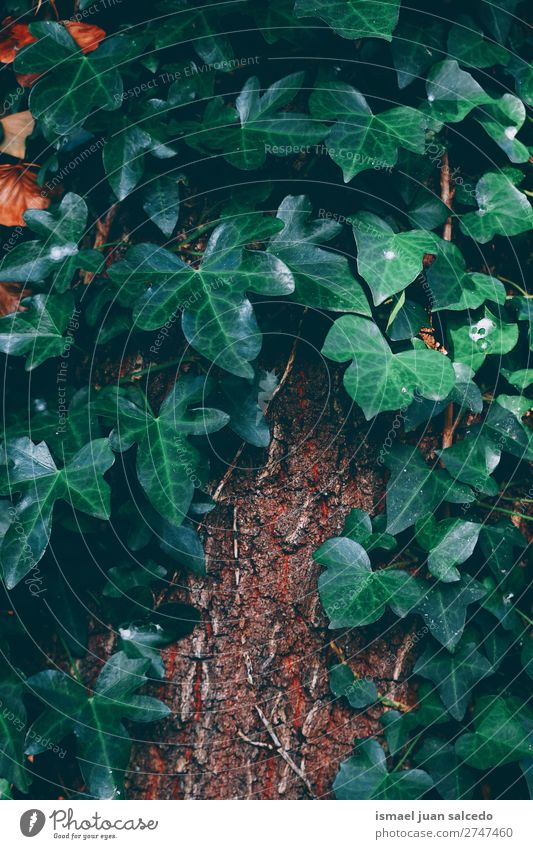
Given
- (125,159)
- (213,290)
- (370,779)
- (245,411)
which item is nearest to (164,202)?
(125,159)

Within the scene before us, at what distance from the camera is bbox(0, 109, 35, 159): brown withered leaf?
1.42m

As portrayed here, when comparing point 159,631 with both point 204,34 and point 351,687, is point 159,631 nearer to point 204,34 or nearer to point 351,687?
point 351,687

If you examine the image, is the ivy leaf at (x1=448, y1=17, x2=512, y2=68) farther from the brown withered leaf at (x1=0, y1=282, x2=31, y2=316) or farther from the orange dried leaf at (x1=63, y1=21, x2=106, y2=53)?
the brown withered leaf at (x1=0, y1=282, x2=31, y2=316)

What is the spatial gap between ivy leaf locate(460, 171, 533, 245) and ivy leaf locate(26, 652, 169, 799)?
1066mm

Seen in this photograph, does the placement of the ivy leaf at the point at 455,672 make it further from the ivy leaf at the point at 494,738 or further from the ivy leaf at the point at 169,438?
the ivy leaf at the point at 169,438

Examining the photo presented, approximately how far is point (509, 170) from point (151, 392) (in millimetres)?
852

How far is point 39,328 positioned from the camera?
52.9 inches

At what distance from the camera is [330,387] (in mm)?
1360

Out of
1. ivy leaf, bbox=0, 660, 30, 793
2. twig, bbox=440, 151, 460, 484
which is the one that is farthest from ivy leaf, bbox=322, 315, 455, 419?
ivy leaf, bbox=0, 660, 30, 793

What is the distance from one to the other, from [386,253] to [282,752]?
0.97 m

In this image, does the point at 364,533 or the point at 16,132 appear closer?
the point at 364,533

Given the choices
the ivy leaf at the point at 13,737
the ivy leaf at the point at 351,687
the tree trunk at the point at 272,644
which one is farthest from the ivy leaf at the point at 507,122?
the ivy leaf at the point at 13,737
